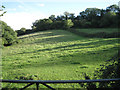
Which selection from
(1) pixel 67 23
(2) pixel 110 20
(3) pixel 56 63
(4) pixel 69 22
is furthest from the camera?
(1) pixel 67 23

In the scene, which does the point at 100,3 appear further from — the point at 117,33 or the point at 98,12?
the point at 98,12

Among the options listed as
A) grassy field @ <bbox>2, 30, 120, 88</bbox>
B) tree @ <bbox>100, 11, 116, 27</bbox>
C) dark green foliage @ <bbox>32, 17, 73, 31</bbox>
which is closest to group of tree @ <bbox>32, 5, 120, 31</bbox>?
dark green foliage @ <bbox>32, 17, 73, 31</bbox>

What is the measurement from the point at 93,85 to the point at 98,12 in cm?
4570

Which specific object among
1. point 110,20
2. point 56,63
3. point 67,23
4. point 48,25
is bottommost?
point 56,63

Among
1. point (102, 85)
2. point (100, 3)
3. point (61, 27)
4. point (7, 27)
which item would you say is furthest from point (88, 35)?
point (102, 85)

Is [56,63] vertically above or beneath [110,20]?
beneath

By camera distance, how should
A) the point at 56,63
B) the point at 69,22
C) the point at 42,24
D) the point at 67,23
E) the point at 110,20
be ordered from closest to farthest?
the point at 56,63 → the point at 110,20 → the point at 69,22 → the point at 67,23 → the point at 42,24

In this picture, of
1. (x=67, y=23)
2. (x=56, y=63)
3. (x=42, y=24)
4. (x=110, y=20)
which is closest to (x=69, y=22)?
(x=67, y=23)

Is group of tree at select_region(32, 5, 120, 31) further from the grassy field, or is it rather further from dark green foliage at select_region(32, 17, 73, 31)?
the grassy field

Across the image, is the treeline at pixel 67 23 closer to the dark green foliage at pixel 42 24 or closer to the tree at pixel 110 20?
the dark green foliage at pixel 42 24

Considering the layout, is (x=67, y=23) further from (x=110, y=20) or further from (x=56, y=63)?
(x=56, y=63)

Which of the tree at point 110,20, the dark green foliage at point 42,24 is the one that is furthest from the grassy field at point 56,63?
the dark green foliage at point 42,24

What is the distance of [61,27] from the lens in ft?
195

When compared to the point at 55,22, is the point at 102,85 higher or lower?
lower
